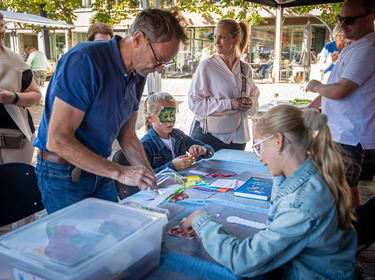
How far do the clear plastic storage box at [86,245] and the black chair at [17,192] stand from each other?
2.82ft

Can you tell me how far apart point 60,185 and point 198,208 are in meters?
0.70

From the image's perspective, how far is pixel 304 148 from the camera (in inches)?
52.7

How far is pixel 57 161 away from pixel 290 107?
3.65 ft

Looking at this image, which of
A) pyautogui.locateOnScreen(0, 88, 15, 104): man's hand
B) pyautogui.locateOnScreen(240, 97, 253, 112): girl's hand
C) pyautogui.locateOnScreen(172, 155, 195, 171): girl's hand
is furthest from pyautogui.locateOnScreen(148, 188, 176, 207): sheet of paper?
pyautogui.locateOnScreen(240, 97, 253, 112): girl's hand

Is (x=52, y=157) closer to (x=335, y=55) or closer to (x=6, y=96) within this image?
(x=6, y=96)

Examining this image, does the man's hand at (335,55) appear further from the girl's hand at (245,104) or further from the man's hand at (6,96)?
the man's hand at (6,96)

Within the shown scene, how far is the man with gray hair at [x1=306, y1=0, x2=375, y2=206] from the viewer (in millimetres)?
2553

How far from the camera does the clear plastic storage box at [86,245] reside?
3.04ft

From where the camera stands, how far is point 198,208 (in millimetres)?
1772

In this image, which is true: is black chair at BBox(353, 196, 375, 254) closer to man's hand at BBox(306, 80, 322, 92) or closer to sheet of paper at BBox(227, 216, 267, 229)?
sheet of paper at BBox(227, 216, 267, 229)

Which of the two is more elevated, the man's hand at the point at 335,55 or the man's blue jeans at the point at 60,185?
the man's hand at the point at 335,55

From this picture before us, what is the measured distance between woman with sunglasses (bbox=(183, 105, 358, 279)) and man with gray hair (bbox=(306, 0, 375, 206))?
137 cm

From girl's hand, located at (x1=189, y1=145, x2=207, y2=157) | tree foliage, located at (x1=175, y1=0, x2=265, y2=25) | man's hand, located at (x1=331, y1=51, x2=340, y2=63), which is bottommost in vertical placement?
girl's hand, located at (x1=189, y1=145, x2=207, y2=157)

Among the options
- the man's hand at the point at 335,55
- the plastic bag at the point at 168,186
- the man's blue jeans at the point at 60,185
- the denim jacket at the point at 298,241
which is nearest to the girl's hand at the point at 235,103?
the plastic bag at the point at 168,186
